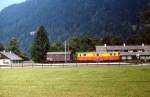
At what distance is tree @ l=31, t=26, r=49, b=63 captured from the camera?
6141 cm

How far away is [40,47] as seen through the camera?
207ft

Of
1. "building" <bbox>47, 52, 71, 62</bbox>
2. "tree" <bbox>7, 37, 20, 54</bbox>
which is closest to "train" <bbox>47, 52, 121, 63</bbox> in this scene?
"building" <bbox>47, 52, 71, 62</bbox>

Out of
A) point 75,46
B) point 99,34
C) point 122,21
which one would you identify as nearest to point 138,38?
point 75,46

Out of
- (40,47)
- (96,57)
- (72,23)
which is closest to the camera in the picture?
(96,57)

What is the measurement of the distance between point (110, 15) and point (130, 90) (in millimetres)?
160253

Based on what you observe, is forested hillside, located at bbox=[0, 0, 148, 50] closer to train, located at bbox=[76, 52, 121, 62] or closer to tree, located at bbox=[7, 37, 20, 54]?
tree, located at bbox=[7, 37, 20, 54]

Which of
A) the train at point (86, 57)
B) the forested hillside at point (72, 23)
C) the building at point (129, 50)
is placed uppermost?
the forested hillside at point (72, 23)

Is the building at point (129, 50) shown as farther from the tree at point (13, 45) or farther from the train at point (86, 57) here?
the tree at point (13, 45)

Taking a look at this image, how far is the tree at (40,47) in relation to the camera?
61406mm

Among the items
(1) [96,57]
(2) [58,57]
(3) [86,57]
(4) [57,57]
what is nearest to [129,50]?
(1) [96,57]

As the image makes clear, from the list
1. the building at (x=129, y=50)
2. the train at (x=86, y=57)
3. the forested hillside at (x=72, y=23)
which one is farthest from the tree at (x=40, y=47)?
the forested hillside at (x=72, y=23)

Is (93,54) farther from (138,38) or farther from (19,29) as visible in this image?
(19,29)

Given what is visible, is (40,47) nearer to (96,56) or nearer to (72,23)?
(96,56)

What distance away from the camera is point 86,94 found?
40.2 ft
